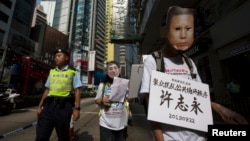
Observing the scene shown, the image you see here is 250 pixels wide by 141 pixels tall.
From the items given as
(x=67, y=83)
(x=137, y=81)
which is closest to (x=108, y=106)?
(x=67, y=83)

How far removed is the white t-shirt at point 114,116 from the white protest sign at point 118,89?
92mm

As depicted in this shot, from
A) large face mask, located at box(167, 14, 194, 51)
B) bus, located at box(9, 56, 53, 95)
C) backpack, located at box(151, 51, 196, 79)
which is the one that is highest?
bus, located at box(9, 56, 53, 95)

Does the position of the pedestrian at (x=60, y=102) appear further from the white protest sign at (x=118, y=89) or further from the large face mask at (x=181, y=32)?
the large face mask at (x=181, y=32)

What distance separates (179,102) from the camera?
56.0 inches

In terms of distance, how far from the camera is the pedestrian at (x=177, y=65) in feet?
4.64

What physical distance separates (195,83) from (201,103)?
0.15 metres

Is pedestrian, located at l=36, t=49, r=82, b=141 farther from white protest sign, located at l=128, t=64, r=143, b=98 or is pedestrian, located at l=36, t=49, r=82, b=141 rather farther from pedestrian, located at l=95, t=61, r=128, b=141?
white protest sign, located at l=128, t=64, r=143, b=98

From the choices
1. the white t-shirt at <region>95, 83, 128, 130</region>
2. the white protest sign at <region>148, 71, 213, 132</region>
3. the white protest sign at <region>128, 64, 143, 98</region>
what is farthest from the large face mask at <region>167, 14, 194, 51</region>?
the white t-shirt at <region>95, 83, 128, 130</region>

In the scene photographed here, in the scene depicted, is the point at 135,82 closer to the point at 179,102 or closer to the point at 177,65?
the point at 177,65

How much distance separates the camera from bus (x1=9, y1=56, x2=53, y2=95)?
12508 millimetres

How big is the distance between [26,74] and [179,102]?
42.7 ft

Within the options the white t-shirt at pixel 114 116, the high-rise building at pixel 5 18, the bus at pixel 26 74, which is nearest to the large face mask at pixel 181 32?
the white t-shirt at pixel 114 116

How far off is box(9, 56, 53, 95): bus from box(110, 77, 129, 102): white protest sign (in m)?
10.8

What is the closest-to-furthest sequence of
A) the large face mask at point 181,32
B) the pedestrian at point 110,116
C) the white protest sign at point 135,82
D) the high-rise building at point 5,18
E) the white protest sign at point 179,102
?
the white protest sign at point 179,102
the large face mask at point 181,32
the white protest sign at point 135,82
the pedestrian at point 110,116
the high-rise building at point 5,18
